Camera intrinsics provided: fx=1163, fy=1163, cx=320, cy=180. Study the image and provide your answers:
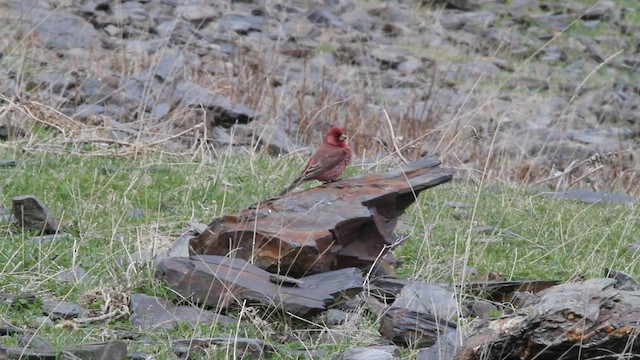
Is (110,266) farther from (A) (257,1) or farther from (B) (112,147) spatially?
(A) (257,1)

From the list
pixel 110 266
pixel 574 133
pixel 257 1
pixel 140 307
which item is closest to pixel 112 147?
pixel 110 266

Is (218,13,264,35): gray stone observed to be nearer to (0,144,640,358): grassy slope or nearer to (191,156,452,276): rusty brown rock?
(0,144,640,358): grassy slope

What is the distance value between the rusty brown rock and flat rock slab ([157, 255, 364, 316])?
133 mm

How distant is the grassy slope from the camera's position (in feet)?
16.5

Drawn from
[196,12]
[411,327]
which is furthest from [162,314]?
[196,12]

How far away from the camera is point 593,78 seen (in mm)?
17938

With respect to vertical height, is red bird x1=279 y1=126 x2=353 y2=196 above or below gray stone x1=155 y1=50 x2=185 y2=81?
above

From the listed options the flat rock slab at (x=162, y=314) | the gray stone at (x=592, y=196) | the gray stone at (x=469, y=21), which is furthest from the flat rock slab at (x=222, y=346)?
the gray stone at (x=469, y=21)

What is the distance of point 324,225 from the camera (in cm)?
540

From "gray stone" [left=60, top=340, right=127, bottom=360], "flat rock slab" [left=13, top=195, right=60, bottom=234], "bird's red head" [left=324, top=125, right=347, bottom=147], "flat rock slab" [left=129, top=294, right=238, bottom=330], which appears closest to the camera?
"gray stone" [left=60, top=340, right=127, bottom=360]

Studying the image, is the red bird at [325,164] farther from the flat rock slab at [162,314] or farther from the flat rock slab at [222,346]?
the flat rock slab at [222,346]

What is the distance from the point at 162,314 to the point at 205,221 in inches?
62.9

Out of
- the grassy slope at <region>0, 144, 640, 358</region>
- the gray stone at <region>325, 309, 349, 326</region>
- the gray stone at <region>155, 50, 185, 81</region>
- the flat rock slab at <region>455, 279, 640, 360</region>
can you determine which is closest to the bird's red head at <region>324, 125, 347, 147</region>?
the grassy slope at <region>0, 144, 640, 358</region>

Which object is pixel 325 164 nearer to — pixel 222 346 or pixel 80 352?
pixel 222 346
